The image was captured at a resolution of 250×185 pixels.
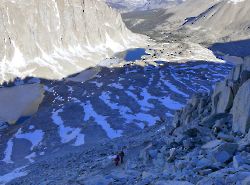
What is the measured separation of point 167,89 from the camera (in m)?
97.5

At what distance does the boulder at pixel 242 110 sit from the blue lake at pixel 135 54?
132923mm

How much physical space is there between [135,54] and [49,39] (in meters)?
37.3

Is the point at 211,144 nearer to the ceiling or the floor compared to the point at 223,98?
nearer to the floor

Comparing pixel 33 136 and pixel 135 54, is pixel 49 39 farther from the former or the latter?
pixel 33 136

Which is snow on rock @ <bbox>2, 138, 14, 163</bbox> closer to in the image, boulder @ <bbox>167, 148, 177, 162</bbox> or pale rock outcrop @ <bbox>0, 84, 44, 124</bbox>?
pale rock outcrop @ <bbox>0, 84, 44, 124</bbox>

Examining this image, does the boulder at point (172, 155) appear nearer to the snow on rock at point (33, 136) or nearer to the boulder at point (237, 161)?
the boulder at point (237, 161)

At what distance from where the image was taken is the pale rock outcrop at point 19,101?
87.2 m

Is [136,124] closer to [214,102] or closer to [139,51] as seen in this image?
[214,102]

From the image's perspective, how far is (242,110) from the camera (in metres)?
22.5

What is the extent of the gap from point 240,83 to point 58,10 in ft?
447

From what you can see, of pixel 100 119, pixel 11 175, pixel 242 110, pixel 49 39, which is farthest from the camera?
pixel 49 39

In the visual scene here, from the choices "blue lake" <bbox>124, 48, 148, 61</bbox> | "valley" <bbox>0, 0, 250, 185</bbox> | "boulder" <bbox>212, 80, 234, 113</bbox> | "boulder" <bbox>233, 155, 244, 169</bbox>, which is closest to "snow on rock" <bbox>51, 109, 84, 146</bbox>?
"valley" <bbox>0, 0, 250, 185</bbox>

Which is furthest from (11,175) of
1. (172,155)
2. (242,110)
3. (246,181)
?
(246,181)

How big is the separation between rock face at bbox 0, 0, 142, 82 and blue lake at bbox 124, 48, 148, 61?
238 inches
